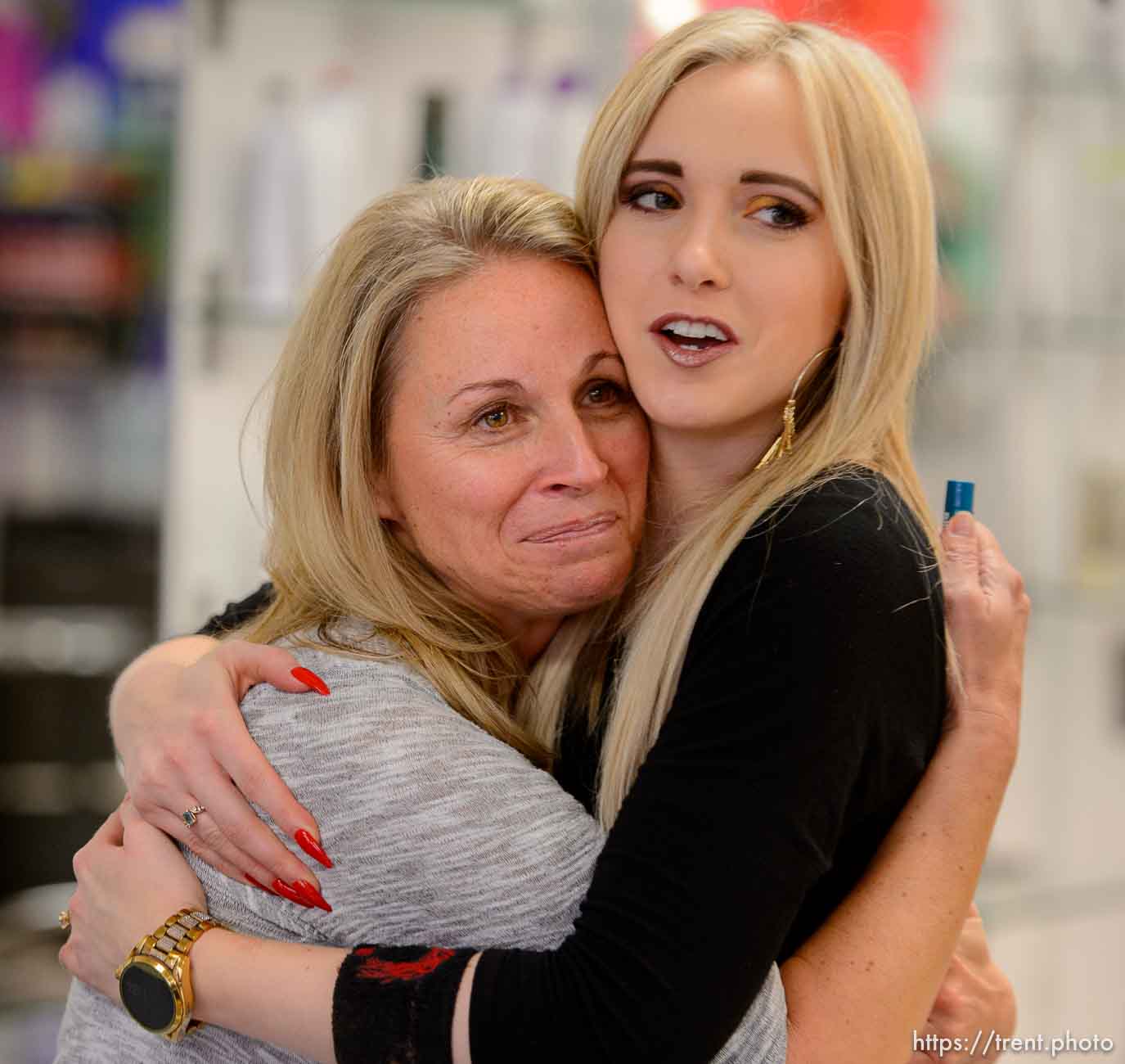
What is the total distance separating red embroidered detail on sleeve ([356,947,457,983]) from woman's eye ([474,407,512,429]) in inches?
20.2

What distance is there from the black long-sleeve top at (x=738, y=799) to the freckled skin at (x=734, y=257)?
8.2 inches

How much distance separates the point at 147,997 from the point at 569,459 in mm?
632

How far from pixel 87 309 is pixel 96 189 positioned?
28cm

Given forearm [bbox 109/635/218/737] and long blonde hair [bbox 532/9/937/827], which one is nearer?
long blonde hair [bbox 532/9/937/827]

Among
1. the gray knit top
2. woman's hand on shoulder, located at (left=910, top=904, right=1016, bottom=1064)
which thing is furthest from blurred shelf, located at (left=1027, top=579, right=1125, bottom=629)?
the gray knit top

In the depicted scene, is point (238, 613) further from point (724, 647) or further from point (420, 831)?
point (724, 647)

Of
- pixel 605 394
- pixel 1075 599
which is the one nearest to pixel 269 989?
pixel 605 394

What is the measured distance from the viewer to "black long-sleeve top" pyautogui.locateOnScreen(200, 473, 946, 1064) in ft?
3.57

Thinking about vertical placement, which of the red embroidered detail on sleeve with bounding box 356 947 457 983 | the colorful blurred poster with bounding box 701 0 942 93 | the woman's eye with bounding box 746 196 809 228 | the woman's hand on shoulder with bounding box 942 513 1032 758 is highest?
the colorful blurred poster with bounding box 701 0 942 93

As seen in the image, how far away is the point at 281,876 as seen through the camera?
4.09 feet

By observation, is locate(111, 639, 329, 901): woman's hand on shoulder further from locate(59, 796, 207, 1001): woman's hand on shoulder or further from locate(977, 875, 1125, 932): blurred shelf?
locate(977, 875, 1125, 932): blurred shelf

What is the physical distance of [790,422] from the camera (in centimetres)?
141

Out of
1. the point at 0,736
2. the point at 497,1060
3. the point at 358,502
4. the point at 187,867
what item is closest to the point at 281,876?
the point at 187,867

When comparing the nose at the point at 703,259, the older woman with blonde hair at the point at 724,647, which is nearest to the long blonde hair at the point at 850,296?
the older woman with blonde hair at the point at 724,647
